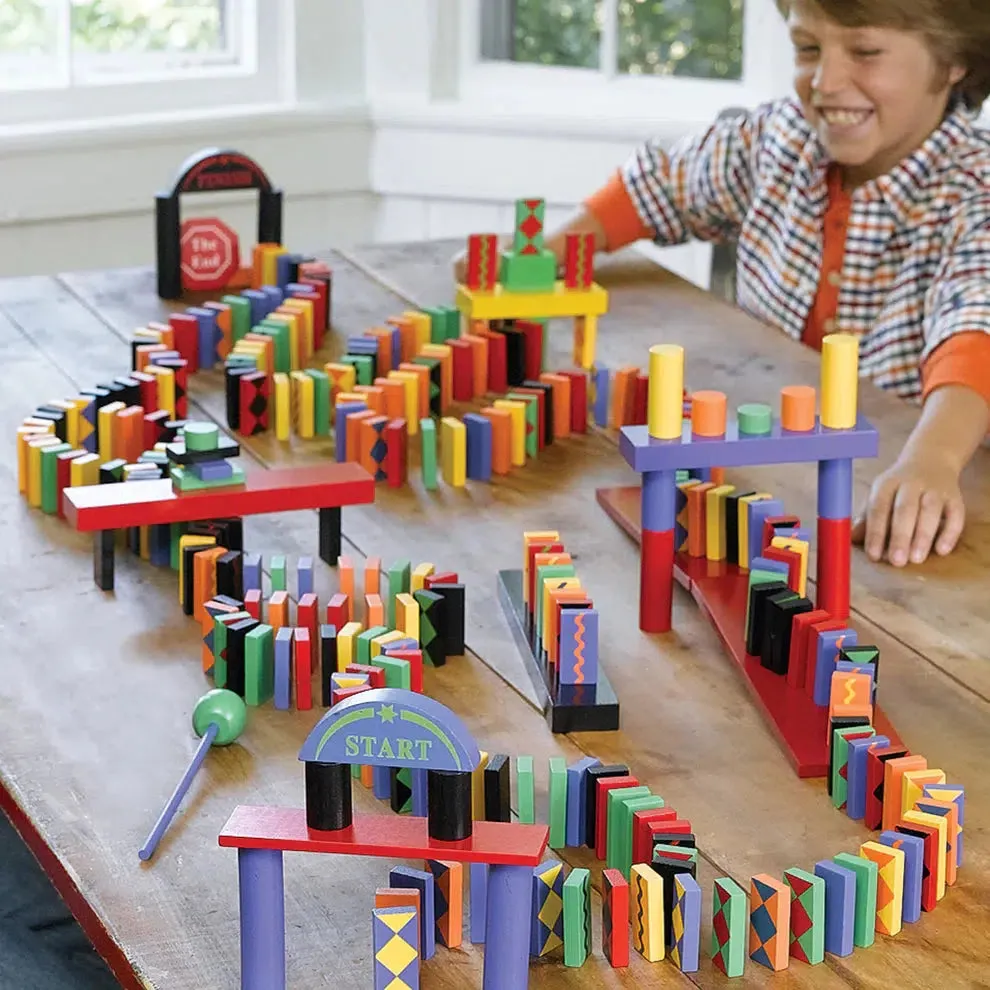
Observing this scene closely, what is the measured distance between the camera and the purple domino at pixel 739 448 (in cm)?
124

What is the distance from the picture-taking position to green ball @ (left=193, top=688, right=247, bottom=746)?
1.10 m

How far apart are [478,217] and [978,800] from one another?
2.36 metres

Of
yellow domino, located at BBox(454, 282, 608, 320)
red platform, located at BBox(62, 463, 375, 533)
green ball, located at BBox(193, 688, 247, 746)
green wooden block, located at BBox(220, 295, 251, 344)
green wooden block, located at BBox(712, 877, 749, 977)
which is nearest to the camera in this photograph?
green wooden block, located at BBox(712, 877, 749, 977)

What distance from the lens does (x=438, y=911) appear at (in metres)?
Result: 0.92

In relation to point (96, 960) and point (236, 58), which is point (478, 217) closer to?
point (236, 58)

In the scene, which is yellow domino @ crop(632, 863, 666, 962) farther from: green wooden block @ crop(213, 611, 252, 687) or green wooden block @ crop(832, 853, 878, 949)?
green wooden block @ crop(213, 611, 252, 687)

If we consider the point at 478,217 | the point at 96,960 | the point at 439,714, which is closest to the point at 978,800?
the point at 439,714

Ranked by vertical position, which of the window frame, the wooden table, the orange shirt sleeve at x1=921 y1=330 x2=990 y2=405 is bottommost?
the wooden table

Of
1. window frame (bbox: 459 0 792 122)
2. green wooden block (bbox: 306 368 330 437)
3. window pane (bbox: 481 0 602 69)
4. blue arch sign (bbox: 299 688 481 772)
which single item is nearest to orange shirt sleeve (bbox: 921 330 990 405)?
green wooden block (bbox: 306 368 330 437)

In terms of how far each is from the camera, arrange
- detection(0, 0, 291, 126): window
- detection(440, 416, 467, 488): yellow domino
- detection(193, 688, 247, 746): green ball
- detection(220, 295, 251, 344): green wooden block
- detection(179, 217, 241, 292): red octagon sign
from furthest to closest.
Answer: detection(0, 0, 291, 126): window < detection(179, 217, 241, 292): red octagon sign < detection(220, 295, 251, 344): green wooden block < detection(440, 416, 467, 488): yellow domino < detection(193, 688, 247, 746): green ball

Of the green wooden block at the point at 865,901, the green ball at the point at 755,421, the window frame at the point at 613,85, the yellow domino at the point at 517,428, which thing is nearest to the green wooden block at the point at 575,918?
the green wooden block at the point at 865,901

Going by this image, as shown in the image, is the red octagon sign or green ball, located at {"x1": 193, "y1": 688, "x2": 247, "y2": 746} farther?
the red octagon sign

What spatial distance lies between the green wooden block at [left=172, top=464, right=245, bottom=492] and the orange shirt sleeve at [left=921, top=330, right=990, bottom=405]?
70 cm

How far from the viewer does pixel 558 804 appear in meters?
1.00
